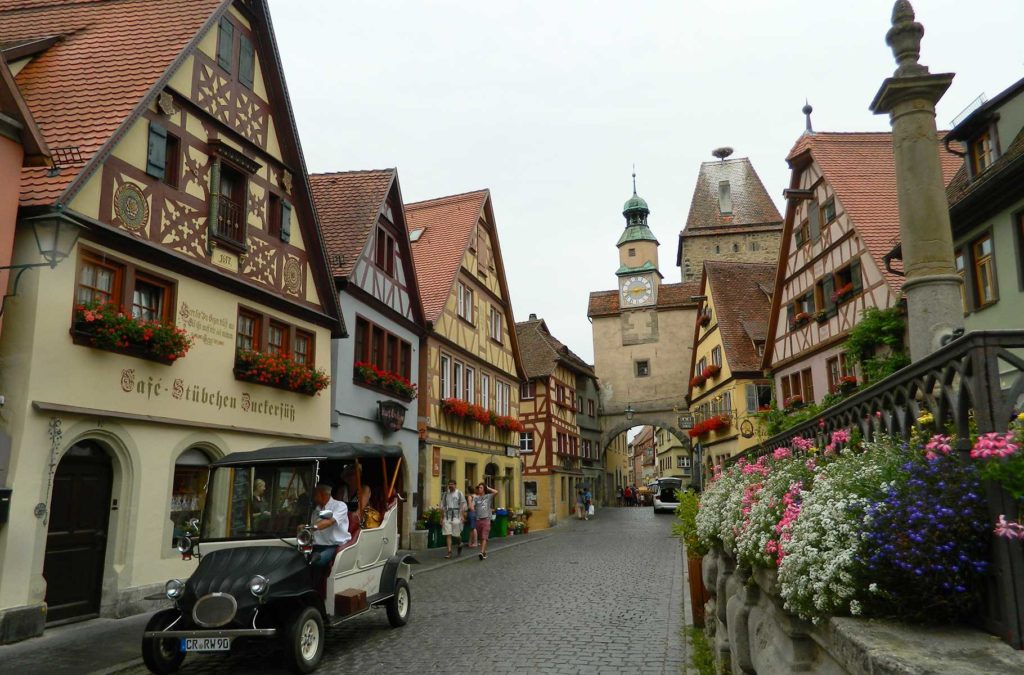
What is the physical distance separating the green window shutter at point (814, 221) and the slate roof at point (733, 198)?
1667 inches

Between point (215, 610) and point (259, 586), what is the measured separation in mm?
419

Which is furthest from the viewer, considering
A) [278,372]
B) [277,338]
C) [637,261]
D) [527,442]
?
[637,261]

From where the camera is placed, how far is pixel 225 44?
1391cm

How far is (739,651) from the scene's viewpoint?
5777mm

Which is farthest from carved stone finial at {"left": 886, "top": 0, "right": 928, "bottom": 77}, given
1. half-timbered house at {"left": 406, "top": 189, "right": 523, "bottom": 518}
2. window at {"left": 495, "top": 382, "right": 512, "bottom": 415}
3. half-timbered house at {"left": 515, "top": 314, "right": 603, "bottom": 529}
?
half-timbered house at {"left": 515, "top": 314, "right": 603, "bottom": 529}

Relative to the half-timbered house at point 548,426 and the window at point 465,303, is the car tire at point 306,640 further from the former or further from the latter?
the half-timbered house at point 548,426

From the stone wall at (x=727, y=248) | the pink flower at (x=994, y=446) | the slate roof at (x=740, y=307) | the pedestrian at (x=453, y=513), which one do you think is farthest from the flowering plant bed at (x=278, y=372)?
the stone wall at (x=727, y=248)

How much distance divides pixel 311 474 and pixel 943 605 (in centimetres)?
662

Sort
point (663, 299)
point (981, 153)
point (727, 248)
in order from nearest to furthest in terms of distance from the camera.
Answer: point (981, 153), point (663, 299), point (727, 248)

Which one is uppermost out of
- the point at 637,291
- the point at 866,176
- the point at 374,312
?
the point at 637,291

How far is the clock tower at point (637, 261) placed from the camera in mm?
57875

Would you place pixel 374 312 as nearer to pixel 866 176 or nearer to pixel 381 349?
pixel 381 349

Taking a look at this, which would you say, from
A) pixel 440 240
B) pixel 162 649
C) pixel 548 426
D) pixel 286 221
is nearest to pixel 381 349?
pixel 286 221

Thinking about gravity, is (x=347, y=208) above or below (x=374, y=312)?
above
